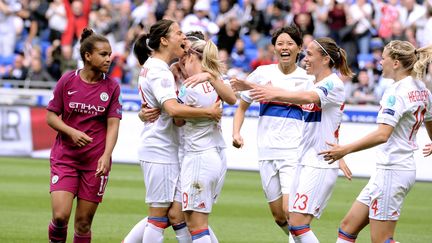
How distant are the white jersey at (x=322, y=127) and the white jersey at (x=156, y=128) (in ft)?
4.09

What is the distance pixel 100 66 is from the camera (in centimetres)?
903

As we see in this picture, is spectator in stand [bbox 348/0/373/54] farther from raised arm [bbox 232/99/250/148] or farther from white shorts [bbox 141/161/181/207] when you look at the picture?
white shorts [bbox 141/161/181/207]

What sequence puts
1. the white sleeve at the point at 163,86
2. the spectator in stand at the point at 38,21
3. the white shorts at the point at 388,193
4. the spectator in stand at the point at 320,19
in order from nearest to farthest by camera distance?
the white shorts at the point at 388,193
the white sleeve at the point at 163,86
the spectator in stand at the point at 320,19
the spectator in stand at the point at 38,21

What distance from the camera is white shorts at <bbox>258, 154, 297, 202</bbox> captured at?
9.98 metres

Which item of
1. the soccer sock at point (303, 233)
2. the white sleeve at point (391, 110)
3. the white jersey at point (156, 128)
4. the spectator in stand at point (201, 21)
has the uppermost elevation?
the white sleeve at point (391, 110)

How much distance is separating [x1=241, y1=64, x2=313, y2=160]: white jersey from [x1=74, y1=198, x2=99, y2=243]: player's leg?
212cm

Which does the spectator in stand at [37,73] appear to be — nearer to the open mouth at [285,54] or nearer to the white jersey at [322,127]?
the open mouth at [285,54]

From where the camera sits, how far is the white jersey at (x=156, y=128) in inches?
341

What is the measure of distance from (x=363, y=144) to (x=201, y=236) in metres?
1.73

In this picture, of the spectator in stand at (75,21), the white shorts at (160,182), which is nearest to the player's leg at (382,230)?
the white shorts at (160,182)

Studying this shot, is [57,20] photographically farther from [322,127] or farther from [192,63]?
[322,127]

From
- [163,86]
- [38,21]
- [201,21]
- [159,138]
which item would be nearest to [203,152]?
[159,138]

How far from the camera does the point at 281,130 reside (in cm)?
1016

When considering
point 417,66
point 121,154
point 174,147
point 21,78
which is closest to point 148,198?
point 174,147
